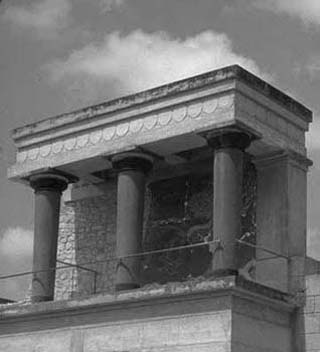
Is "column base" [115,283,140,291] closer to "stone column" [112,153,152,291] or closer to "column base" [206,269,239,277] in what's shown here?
"stone column" [112,153,152,291]

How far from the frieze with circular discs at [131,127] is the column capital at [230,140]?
442 millimetres

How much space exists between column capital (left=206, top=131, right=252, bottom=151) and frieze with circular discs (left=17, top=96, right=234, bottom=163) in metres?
0.44

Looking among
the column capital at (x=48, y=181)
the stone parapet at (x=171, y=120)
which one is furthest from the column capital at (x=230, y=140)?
the column capital at (x=48, y=181)

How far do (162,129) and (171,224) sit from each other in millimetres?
2865

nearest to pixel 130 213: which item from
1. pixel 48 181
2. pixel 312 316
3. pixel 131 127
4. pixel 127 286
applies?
pixel 127 286

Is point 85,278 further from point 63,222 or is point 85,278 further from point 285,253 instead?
point 285,253

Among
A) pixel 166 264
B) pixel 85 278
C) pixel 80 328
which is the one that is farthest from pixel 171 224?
pixel 80 328

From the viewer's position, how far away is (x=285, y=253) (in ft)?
53.0

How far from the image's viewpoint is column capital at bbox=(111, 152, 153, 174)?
16875 millimetres

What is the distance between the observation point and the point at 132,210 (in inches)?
652

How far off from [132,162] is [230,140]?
6.79ft

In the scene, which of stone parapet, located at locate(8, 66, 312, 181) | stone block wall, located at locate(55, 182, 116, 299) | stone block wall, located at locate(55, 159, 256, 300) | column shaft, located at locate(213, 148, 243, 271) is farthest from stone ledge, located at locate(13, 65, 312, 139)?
stone block wall, located at locate(55, 182, 116, 299)

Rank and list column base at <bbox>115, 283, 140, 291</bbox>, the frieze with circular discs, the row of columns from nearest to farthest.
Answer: the row of columns → the frieze with circular discs → column base at <bbox>115, 283, 140, 291</bbox>

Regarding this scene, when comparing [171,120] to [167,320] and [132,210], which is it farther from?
[167,320]
